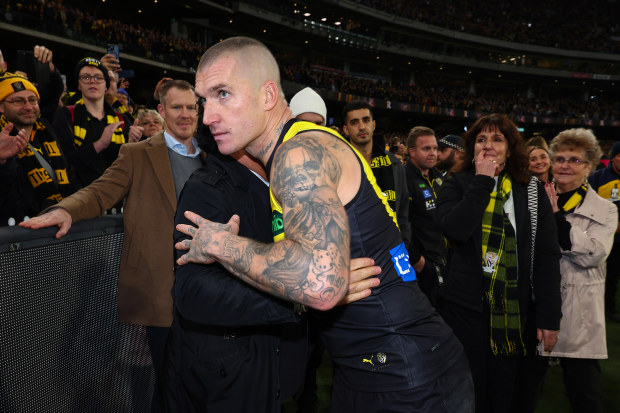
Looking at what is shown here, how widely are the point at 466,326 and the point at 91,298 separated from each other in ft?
7.07

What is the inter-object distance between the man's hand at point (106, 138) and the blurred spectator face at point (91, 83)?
0.51 m

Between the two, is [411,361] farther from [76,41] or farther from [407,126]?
[407,126]

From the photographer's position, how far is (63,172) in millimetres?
3205

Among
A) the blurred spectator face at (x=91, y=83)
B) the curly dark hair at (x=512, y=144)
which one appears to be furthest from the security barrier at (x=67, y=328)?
the curly dark hair at (x=512, y=144)

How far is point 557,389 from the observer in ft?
12.5

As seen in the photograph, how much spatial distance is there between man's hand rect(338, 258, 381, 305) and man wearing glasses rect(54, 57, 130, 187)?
9.74 feet

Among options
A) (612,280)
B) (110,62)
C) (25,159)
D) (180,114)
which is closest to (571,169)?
(180,114)

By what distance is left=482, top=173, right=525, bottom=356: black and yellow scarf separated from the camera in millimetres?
2434

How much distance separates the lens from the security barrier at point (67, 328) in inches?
61.1

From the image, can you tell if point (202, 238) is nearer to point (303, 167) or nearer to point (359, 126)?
point (303, 167)

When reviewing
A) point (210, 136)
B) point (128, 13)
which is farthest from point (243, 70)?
point (128, 13)

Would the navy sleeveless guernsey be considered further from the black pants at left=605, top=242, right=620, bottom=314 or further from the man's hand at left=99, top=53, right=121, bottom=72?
the black pants at left=605, top=242, right=620, bottom=314

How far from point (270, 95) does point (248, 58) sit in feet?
0.53

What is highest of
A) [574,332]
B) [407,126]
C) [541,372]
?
[407,126]
